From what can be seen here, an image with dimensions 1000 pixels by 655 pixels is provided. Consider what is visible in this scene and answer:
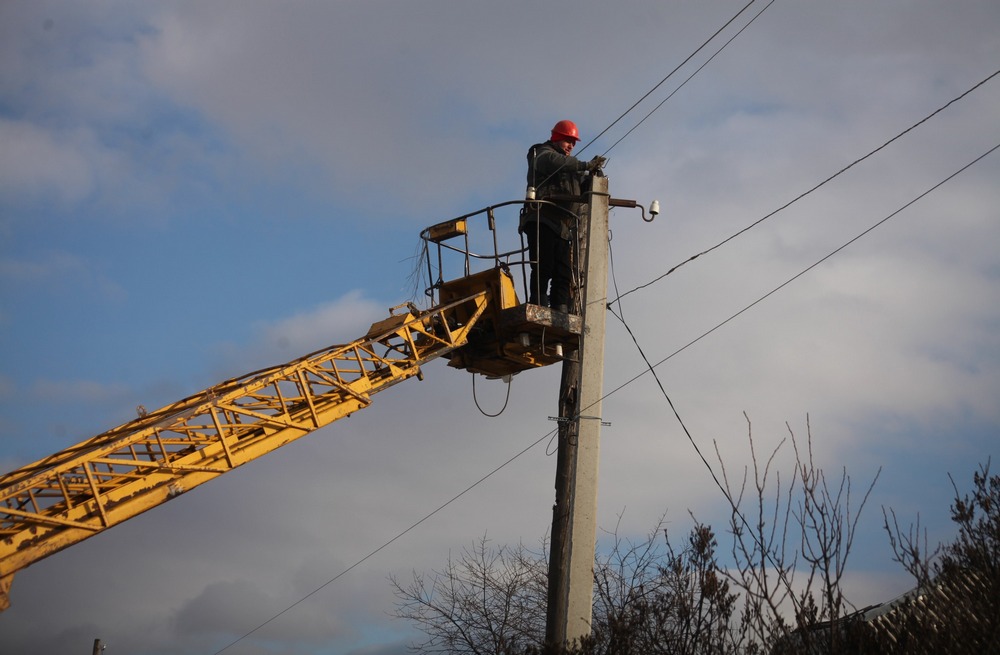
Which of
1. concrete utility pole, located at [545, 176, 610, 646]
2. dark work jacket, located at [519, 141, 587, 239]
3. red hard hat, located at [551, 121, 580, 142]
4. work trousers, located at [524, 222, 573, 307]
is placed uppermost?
red hard hat, located at [551, 121, 580, 142]

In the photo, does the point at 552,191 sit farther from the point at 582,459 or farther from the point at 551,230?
the point at 582,459

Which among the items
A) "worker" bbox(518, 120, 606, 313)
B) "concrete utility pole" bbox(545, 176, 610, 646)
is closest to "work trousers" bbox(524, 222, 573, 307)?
"worker" bbox(518, 120, 606, 313)

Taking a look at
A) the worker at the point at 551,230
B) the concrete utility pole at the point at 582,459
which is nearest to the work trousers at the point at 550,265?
the worker at the point at 551,230

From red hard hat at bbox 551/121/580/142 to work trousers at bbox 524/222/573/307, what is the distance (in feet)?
3.80

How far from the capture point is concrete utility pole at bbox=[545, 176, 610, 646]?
28.8 feet

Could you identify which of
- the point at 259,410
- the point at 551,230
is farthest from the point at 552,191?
the point at 259,410

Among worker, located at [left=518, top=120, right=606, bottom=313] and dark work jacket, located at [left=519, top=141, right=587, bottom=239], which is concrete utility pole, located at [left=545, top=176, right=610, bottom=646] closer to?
worker, located at [left=518, top=120, right=606, bottom=313]

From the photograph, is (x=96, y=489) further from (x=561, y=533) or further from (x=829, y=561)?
(x=829, y=561)

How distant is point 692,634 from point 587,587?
5.46ft

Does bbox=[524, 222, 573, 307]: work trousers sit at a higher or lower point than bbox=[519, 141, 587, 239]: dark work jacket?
lower

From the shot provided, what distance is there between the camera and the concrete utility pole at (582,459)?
28.8 feet

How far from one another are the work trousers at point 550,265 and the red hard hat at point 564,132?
3.80 feet

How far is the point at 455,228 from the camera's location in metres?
13.5

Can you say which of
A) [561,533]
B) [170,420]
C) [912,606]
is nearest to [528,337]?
[561,533]
